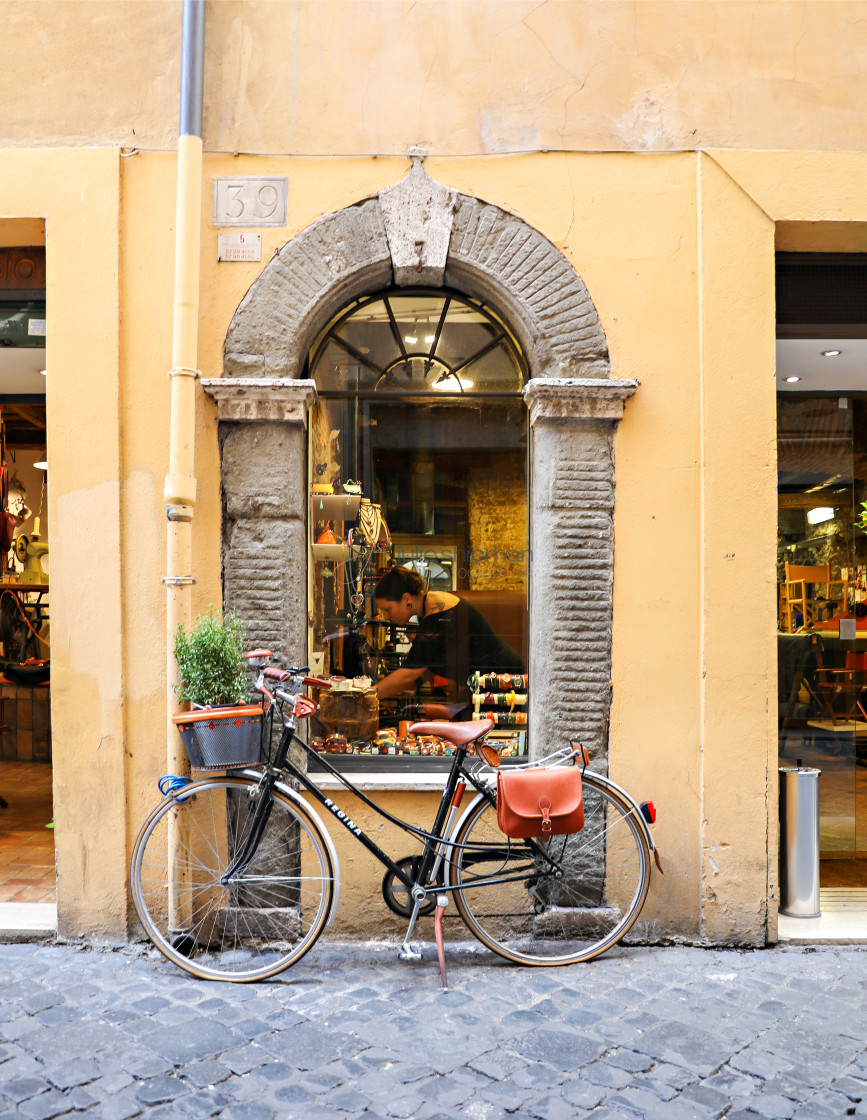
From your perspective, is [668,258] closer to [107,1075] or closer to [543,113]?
[543,113]

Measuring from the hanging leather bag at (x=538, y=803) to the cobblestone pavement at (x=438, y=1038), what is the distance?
0.63 metres

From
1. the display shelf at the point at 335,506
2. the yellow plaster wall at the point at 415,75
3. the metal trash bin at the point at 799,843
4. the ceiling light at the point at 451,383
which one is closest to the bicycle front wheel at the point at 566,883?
the metal trash bin at the point at 799,843

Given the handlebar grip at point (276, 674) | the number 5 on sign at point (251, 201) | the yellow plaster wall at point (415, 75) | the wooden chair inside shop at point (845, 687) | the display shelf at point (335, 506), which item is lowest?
the wooden chair inside shop at point (845, 687)

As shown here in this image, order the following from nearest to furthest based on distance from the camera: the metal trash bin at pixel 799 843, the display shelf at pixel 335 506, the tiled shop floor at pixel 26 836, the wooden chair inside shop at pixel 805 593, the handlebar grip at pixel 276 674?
the handlebar grip at pixel 276 674 → the metal trash bin at pixel 799 843 → the display shelf at pixel 335 506 → the tiled shop floor at pixel 26 836 → the wooden chair inside shop at pixel 805 593

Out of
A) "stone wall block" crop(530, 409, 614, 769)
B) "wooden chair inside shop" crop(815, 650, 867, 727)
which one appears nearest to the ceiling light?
"stone wall block" crop(530, 409, 614, 769)

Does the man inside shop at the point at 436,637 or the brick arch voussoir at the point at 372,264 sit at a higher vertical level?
the brick arch voussoir at the point at 372,264

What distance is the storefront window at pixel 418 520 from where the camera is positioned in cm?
428

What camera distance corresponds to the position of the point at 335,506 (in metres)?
4.31

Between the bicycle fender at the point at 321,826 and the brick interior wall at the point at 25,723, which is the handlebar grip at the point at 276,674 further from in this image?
the brick interior wall at the point at 25,723

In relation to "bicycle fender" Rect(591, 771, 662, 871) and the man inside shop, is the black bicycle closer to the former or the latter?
"bicycle fender" Rect(591, 771, 662, 871)

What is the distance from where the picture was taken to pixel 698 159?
3977mm

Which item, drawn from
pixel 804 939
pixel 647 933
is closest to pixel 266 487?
pixel 647 933

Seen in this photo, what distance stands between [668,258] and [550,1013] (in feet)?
11.0

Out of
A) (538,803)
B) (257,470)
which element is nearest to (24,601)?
(257,470)
